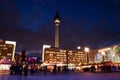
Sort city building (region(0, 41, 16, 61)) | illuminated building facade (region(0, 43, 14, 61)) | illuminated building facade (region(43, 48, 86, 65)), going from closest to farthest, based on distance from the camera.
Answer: illuminated building facade (region(0, 43, 14, 61)), city building (region(0, 41, 16, 61)), illuminated building facade (region(43, 48, 86, 65))

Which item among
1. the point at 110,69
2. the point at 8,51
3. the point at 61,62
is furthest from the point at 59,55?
the point at 110,69

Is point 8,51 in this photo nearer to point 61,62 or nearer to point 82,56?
point 61,62

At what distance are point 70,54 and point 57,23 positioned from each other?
1646 inches

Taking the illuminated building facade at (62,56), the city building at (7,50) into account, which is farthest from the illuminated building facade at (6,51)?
the illuminated building facade at (62,56)

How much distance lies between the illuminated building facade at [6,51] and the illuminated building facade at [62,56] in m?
39.1

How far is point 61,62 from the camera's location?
17850cm

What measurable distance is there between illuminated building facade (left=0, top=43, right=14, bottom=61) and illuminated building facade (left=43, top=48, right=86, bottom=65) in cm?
3905

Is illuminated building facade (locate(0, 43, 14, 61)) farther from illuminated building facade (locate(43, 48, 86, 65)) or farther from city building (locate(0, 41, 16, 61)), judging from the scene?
illuminated building facade (locate(43, 48, 86, 65))

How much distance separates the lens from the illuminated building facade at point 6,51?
139m

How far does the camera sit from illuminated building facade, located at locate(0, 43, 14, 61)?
139 meters

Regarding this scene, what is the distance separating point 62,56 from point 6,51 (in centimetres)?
6481

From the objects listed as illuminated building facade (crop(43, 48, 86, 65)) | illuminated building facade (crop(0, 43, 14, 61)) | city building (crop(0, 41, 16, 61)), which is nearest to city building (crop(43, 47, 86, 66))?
illuminated building facade (crop(43, 48, 86, 65))

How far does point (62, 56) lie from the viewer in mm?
180500

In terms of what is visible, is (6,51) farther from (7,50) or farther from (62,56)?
(62,56)
